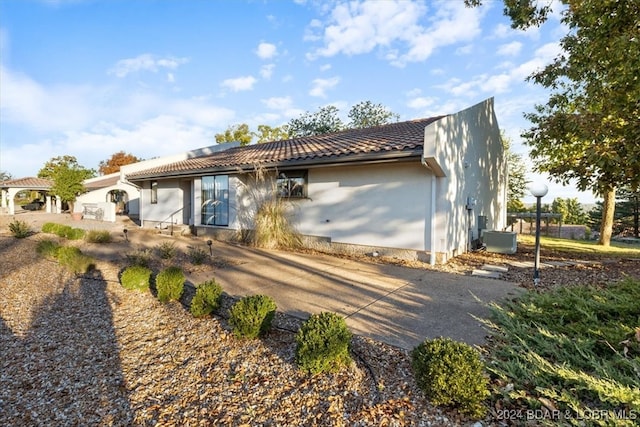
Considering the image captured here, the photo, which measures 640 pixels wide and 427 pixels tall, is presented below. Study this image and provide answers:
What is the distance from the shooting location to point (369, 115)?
26.6 metres

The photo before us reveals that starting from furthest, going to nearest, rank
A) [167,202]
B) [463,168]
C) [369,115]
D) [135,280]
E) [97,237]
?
[369,115]
[167,202]
[97,237]
[463,168]
[135,280]

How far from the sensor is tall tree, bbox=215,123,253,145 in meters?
34.1

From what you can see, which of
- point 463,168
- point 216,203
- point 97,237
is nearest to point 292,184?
point 216,203

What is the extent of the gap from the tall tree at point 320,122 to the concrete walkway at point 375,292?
65.9 feet

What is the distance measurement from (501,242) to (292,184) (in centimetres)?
673

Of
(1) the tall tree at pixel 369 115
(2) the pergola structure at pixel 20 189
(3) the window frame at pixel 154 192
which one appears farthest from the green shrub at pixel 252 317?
(2) the pergola structure at pixel 20 189

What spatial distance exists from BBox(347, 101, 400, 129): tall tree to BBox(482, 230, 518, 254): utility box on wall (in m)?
18.2

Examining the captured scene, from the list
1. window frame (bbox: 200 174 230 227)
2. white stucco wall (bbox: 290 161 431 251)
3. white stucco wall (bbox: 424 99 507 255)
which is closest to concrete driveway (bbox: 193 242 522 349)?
white stucco wall (bbox: 290 161 431 251)

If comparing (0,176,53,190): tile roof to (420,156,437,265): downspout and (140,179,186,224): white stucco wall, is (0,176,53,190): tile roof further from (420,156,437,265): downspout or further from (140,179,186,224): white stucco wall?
(420,156,437,265): downspout

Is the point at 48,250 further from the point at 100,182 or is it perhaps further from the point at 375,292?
the point at 100,182

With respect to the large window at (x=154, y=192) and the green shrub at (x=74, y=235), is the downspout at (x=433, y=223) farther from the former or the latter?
the large window at (x=154, y=192)

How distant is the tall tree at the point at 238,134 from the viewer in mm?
34062

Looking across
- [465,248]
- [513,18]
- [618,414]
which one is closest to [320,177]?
[465,248]

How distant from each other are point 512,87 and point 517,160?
51.3ft
